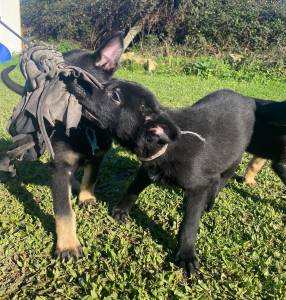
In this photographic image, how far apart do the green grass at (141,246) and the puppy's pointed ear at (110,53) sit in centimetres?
123

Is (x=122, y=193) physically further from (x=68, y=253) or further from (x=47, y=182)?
(x=68, y=253)

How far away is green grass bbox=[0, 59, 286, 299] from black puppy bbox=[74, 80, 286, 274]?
19 centimetres

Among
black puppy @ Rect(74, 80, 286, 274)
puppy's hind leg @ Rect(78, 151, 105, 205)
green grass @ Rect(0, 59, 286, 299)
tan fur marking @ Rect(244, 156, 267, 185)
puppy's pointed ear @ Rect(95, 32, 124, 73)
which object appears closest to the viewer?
green grass @ Rect(0, 59, 286, 299)

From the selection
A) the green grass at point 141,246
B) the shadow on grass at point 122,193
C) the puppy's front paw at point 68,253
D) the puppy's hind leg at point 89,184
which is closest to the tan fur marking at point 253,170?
the green grass at point 141,246

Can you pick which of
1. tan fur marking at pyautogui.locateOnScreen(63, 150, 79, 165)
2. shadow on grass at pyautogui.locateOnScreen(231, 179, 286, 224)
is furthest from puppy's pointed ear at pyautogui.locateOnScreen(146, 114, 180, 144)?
shadow on grass at pyautogui.locateOnScreen(231, 179, 286, 224)

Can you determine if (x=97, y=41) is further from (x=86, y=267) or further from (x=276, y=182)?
(x=86, y=267)

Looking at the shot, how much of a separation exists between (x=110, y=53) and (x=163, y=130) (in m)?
0.96

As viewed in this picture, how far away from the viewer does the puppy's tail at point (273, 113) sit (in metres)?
3.62

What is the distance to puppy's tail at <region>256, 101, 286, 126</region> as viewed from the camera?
3624 millimetres

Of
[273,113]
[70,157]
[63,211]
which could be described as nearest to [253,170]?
[273,113]

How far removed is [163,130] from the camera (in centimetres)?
281

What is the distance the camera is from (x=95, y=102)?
9.70 ft

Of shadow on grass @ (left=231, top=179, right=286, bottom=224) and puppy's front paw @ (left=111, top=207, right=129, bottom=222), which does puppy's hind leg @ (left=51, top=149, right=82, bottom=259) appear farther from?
shadow on grass @ (left=231, top=179, right=286, bottom=224)

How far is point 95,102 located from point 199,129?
2.86ft
